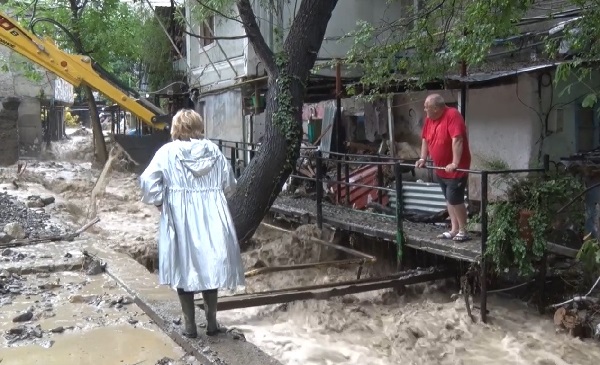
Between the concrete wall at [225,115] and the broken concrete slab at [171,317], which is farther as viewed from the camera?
the concrete wall at [225,115]

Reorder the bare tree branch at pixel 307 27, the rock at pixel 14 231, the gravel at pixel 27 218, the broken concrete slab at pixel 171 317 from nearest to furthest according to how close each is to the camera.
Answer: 1. the broken concrete slab at pixel 171 317
2. the bare tree branch at pixel 307 27
3. the rock at pixel 14 231
4. the gravel at pixel 27 218

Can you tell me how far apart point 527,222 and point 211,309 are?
3.79 m

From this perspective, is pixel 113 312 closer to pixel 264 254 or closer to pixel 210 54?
→ pixel 264 254

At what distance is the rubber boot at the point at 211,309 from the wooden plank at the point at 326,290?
180cm

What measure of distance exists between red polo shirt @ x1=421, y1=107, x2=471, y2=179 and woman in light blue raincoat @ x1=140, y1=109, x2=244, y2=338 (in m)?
3.67

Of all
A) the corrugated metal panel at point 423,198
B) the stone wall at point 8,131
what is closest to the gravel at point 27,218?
the corrugated metal panel at point 423,198

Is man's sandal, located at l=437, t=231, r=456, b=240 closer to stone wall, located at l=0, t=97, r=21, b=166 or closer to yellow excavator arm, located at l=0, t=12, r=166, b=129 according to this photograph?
yellow excavator arm, located at l=0, t=12, r=166, b=129

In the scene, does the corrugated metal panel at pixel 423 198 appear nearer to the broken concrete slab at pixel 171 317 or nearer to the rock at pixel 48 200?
the broken concrete slab at pixel 171 317

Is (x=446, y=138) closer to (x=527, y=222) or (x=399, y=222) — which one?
(x=399, y=222)

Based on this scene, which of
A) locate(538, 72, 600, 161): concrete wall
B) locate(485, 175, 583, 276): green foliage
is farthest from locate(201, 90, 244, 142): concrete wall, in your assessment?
locate(485, 175, 583, 276): green foliage

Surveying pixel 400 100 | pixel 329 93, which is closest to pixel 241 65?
pixel 329 93

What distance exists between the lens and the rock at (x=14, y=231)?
24.1 ft

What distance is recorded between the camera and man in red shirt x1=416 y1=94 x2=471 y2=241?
7.01 metres

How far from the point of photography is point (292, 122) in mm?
7312
